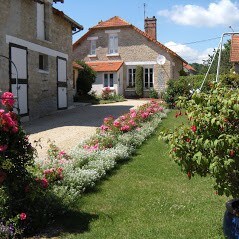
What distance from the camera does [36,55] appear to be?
1647cm

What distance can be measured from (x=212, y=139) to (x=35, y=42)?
547 inches

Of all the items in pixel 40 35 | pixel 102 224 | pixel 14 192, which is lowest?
pixel 102 224

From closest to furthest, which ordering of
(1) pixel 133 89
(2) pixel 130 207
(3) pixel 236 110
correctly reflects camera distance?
(3) pixel 236 110, (2) pixel 130 207, (1) pixel 133 89

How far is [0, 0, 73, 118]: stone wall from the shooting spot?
13.6 meters

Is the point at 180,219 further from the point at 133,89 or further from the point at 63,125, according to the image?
the point at 133,89

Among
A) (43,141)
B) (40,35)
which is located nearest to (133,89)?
(40,35)

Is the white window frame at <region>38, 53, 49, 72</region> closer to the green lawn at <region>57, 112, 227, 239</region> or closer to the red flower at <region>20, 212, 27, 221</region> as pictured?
the green lawn at <region>57, 112, 227, 239</region>

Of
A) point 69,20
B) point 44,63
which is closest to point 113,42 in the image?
point 69,20

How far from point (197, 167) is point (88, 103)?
21060 mm

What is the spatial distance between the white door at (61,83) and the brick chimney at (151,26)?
17.7 metres

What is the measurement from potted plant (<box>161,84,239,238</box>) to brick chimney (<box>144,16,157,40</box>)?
32.8 m

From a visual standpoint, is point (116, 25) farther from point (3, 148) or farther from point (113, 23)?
point (3, 148)

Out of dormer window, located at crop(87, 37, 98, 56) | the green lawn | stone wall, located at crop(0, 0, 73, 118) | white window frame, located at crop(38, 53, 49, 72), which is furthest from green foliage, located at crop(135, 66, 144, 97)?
the green lawn

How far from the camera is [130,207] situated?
5.52m
